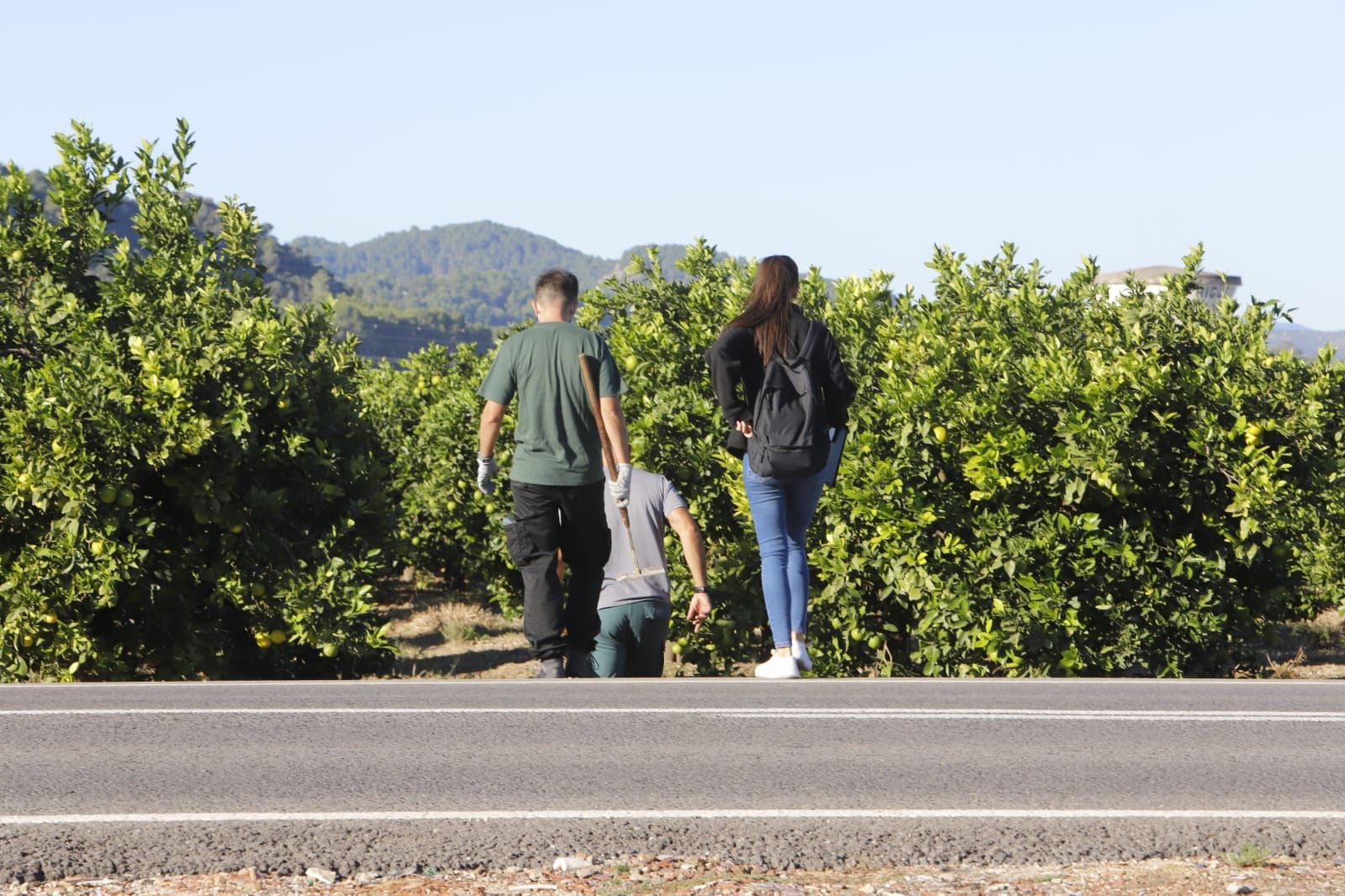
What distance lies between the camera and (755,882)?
4.50m

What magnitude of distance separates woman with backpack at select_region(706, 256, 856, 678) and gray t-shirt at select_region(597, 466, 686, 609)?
0.48m

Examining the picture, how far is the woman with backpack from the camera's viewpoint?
25.6 ft

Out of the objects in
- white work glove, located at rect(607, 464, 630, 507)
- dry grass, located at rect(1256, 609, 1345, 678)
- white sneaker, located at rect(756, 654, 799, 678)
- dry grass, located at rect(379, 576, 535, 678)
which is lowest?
dry grass, located at rect(1256, 609, 1345, 678)

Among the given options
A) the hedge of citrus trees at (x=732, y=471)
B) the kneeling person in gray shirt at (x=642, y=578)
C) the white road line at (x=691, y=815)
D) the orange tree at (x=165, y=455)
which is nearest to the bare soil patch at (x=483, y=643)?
the hedge of citrus trees at (x=732, y=471)

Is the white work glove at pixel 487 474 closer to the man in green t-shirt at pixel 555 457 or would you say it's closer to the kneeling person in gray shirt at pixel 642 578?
the man in green t-shirt at pixel 555 457

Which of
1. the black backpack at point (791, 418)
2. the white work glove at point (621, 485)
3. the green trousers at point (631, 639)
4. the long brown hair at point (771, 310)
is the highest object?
the long brown hair at point (771, 310)

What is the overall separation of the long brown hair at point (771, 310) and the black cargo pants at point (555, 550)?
116cm

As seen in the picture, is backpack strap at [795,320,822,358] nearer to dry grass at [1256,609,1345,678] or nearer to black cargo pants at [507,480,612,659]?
black cargo pants at [507,480,612,659]

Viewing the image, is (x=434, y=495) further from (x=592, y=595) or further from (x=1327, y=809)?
(x=1327, y=809)

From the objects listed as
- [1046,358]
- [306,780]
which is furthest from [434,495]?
[306,780]

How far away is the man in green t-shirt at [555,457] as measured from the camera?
26.1ft

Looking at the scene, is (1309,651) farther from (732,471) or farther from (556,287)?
(556,287)

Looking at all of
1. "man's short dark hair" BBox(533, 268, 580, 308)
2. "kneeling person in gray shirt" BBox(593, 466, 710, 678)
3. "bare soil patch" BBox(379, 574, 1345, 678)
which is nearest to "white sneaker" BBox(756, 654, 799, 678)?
"kneeling person in gray shirt" BBox(593, 466, 710, 678)

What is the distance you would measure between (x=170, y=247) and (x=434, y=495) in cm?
657
